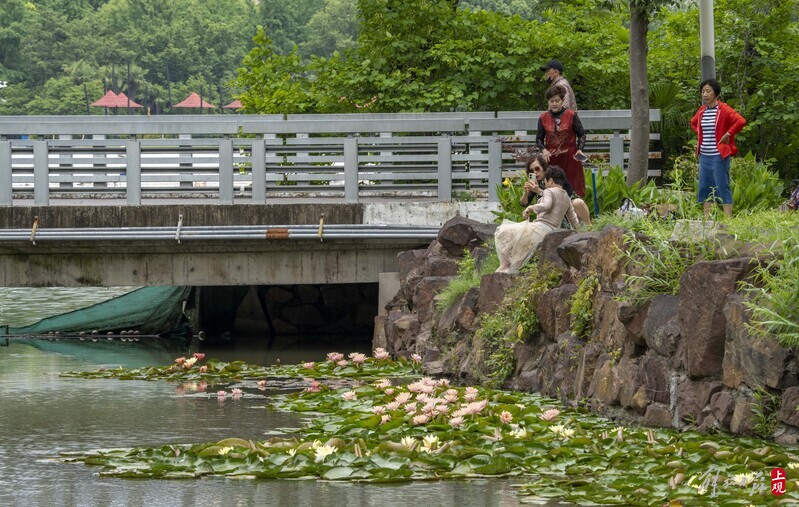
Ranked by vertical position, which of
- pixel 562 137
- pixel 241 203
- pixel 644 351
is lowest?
pixel 644 351

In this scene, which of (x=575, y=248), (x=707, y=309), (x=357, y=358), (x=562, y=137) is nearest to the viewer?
(x=707, y=309)

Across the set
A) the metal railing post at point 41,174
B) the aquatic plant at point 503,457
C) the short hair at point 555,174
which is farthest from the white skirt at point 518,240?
the metal railing post at point 41,174

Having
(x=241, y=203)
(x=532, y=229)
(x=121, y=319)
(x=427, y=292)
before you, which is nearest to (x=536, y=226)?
(x=532, y=229)

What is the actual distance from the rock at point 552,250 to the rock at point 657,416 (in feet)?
8.47

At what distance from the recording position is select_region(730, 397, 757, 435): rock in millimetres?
Answer: 9266

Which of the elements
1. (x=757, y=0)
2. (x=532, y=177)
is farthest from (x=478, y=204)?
(x=757, y=0)

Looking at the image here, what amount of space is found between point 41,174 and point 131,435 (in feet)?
31.0

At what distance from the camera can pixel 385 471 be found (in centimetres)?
861

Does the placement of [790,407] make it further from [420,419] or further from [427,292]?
[427,292]

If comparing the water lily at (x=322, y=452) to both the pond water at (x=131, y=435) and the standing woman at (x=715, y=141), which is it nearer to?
the pond water at (x=131, y=435)

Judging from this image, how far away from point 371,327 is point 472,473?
15.0m

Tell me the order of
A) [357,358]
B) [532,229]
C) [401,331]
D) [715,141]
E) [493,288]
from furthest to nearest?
1. [401,331]
2. [357,358]
3. [715,141]
4. [493,288]
5. [532,229]

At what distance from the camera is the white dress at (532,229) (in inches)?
536

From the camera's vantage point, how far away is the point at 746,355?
9.30 meters
